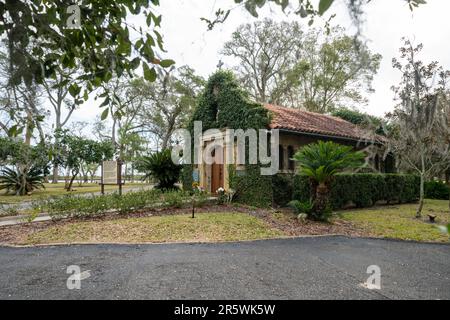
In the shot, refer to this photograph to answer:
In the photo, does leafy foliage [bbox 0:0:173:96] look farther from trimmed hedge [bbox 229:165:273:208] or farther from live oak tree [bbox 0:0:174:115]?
trimmed hedge [bbox 229:165:273:208]

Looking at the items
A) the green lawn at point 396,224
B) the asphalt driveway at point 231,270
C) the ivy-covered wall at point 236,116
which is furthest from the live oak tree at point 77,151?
the green lawn at point 396,224

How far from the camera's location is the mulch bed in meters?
8.41

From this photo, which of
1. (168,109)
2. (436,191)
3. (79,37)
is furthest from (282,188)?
(168,109)

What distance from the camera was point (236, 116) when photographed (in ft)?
45.8

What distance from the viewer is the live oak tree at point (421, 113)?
11.0 metres

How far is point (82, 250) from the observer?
664 cm

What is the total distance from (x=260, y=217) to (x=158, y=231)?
149 inches

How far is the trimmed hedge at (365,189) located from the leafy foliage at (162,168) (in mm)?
7105

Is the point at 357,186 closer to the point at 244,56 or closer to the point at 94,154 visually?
the point at 94,154

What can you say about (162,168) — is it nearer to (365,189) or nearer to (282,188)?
(282,188)

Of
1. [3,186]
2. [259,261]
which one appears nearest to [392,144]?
[259,261]

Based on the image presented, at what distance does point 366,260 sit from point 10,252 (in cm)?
753

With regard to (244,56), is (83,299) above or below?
below

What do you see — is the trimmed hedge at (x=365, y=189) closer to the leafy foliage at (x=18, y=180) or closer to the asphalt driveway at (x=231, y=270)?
the asphalt driveway at (x=231, y=270)
